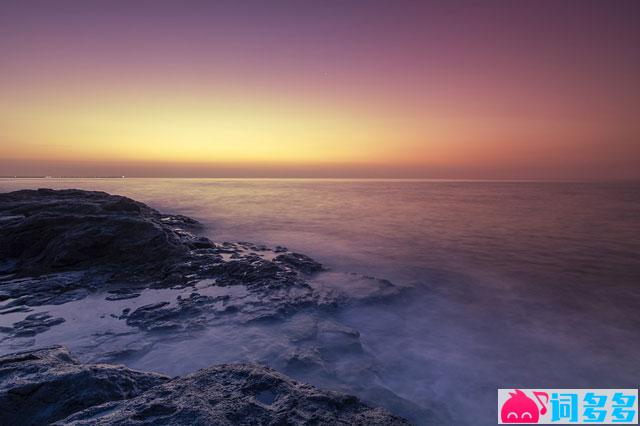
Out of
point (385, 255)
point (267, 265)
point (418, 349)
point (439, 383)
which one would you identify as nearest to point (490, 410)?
point (439, 383)

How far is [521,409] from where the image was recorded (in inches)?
156

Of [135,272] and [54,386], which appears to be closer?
[54,386]

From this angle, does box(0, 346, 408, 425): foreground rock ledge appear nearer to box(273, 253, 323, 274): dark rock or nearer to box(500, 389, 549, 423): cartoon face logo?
box(500, 389, 549, 423): cartoon face logo

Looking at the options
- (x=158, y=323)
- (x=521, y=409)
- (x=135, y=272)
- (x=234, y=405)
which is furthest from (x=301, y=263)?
(x=234, y=405)

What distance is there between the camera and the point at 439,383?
14.0ft

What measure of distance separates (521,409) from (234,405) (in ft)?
11.6

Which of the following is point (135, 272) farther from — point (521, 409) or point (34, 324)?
point (521, 409)

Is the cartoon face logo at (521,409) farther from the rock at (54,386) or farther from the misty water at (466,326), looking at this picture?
the rock at (54,386)

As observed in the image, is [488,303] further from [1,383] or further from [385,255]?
[1,383]

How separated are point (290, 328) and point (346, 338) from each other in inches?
37.4

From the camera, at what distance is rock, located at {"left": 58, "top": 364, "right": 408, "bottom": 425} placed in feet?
7.82

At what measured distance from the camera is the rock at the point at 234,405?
2.38 meters

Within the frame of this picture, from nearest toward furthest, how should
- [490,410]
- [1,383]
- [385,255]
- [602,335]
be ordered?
1. [1,383]
2. [490,410]
3. [602,335]
4. [385,255]

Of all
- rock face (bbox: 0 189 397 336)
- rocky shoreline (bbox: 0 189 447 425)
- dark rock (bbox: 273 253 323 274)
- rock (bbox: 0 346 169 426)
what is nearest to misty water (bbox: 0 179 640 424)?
rocky shoreline (bbox: 0 189 447 425)
